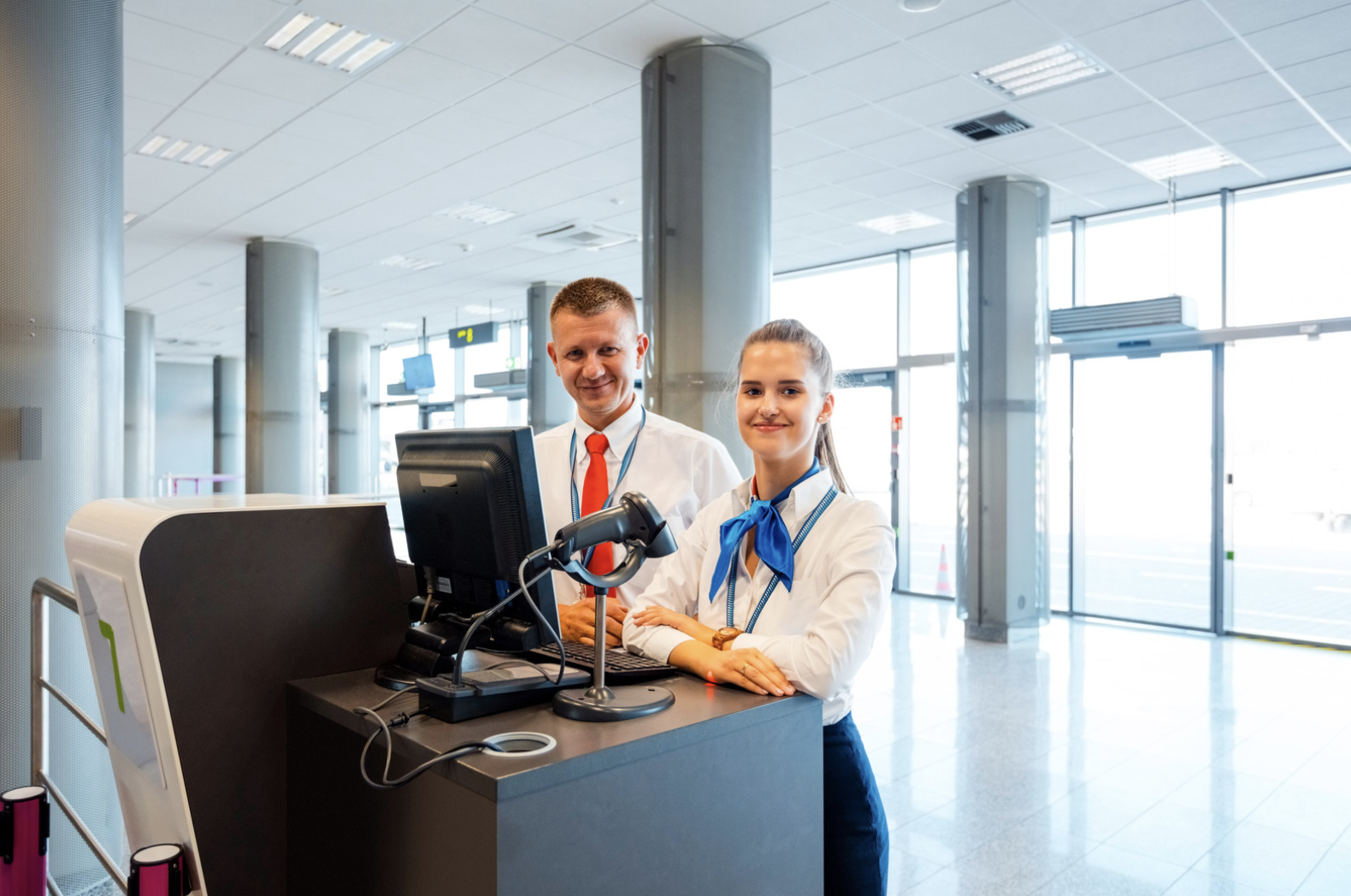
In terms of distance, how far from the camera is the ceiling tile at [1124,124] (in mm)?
5789

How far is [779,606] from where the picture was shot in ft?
5.62

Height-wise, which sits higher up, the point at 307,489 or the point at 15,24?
the point at 15,24

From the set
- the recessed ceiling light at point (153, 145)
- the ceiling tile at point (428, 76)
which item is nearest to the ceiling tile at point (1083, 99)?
the ceiling tile at point (428, 76)

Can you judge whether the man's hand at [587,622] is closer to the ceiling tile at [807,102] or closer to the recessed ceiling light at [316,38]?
the recessed ceiling light at [316,38]

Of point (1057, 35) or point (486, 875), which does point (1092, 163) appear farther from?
point (486, 875)

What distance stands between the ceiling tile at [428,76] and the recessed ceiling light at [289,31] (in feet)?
1.58

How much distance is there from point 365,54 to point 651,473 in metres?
4.06

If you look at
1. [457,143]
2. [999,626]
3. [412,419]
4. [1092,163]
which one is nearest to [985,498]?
[999,626]

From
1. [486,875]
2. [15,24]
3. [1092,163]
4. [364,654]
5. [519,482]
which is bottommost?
[486,875]

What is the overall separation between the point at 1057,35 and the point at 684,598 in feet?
14.2

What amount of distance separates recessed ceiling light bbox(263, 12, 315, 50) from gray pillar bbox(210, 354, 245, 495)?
16271mm

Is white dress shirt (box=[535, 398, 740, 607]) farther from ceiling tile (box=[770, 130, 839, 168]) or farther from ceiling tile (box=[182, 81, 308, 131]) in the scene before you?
ceiling tile (box=[182, 81, 308, 131])

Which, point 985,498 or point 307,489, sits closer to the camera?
point 985,498

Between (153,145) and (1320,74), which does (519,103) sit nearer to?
(153,145)
